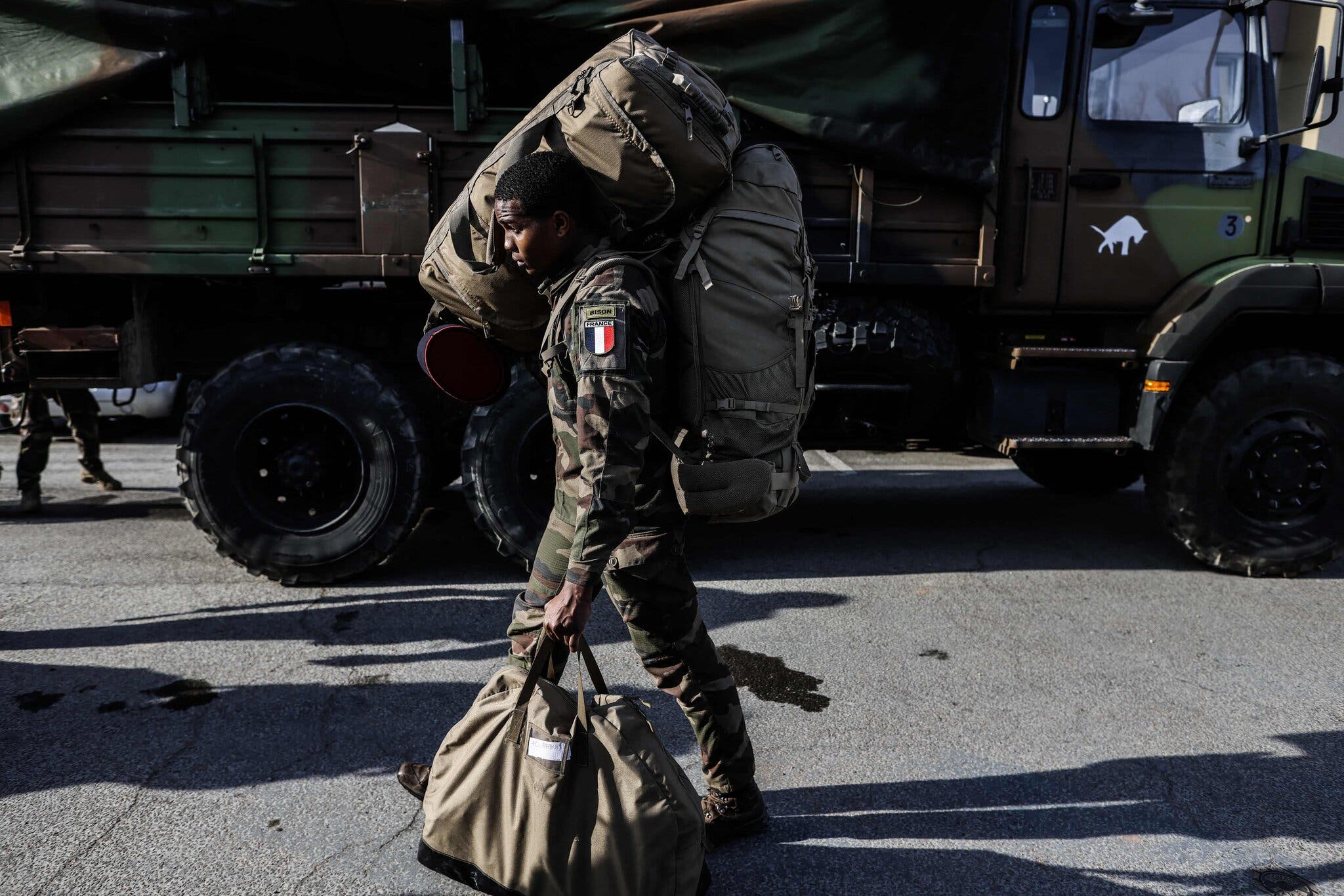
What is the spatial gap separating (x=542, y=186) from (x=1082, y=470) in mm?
5274

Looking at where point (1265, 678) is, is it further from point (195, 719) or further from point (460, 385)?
point (195, 719)

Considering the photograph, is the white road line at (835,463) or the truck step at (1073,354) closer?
the truck step at (1073,354)

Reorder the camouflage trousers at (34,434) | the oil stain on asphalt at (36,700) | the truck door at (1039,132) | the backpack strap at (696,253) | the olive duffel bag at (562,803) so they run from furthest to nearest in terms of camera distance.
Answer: the camouflage trousers at (34,434) → the truck door at (1039,132) → the oil stain on asphalt at (36,700) → the backpack strap at (696,253) → the olive duffel bag at (562,803)

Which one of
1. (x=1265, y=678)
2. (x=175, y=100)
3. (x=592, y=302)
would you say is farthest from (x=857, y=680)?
(x=175, y=100)

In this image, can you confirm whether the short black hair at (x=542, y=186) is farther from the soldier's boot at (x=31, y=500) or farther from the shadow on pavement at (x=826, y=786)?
the soldier's boot at (x=31, y=500)

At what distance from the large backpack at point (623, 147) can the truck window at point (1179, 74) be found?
10.6ft

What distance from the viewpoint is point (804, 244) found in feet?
8.26

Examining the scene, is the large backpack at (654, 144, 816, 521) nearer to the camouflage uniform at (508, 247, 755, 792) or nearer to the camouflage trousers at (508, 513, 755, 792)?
the camouflage uniform at (508, 247, 755, 792)

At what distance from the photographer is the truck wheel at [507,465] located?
4.56m

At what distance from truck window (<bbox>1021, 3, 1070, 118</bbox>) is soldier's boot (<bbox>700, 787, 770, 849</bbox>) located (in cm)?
378

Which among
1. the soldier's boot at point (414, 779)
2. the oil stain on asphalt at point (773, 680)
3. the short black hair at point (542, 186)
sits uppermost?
the short black hair at point (542, 186)

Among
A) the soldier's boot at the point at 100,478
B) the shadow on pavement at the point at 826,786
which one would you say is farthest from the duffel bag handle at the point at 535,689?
the soldier's boot at the point at 100,478

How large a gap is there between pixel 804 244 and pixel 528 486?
2516mm

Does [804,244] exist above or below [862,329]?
above
